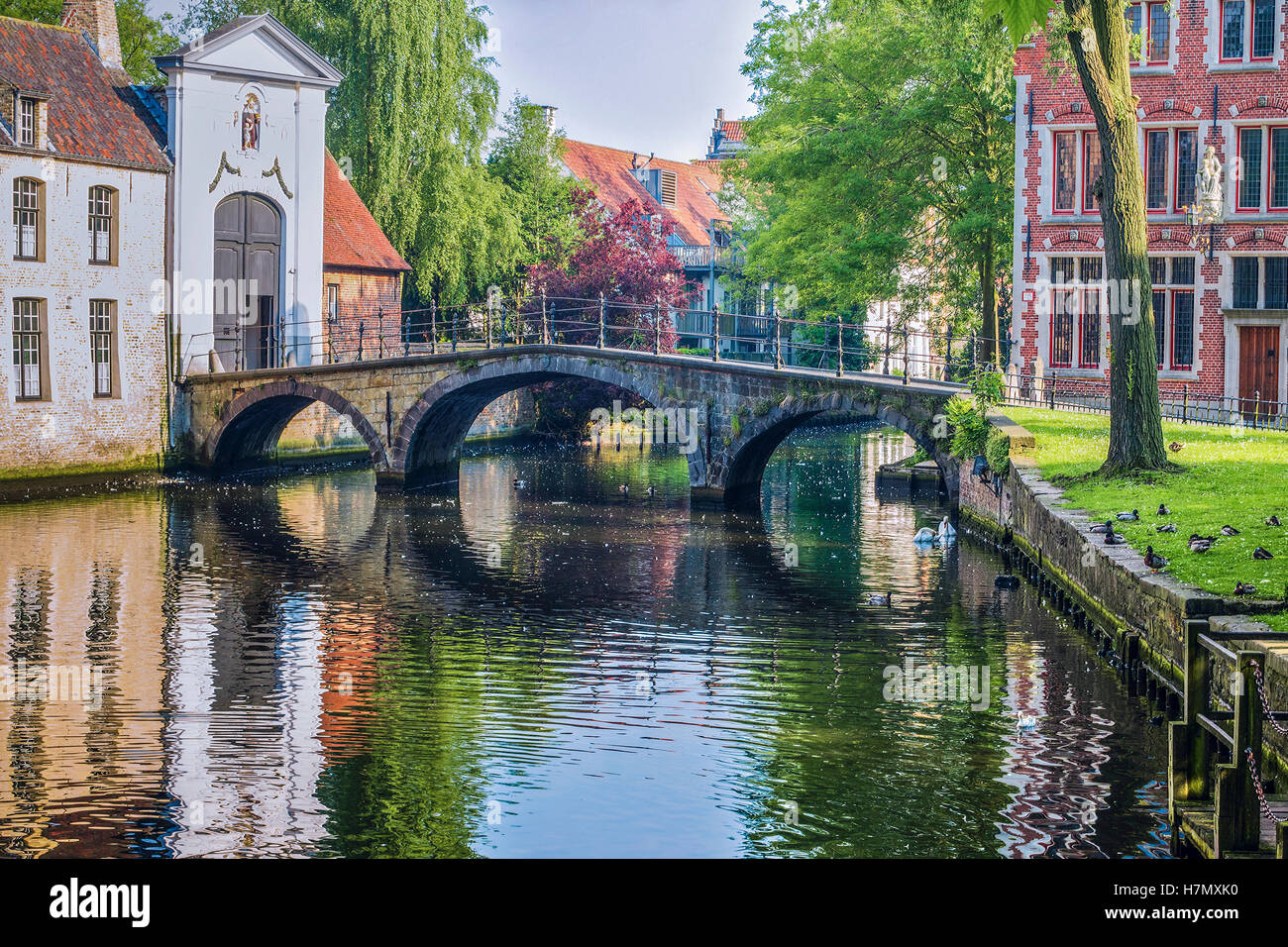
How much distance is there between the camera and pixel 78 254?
2825 centimetres

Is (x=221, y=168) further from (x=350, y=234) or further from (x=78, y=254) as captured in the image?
(x=350, y=234)

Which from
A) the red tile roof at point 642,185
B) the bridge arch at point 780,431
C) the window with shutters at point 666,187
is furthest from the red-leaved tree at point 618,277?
the window with shutters at point 666,187

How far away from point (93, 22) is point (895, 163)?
16.3 m

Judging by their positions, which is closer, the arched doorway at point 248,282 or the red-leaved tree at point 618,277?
the arched doorway at point 248,282

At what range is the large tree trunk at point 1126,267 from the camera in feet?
55.8

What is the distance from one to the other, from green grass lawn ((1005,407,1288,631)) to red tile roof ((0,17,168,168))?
1713 cm

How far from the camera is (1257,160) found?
2736 centimetres

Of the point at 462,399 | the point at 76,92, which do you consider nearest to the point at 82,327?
the point at 76,92

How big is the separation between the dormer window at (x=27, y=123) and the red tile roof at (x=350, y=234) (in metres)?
7.68

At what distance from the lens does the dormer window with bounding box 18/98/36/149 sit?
87.7 ft

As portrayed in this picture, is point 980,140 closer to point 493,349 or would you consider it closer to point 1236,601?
point 493,349

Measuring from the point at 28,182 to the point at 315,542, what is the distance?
10.3 meters

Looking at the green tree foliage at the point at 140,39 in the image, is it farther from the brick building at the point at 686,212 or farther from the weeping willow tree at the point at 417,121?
the brick building at the point at 686,212
